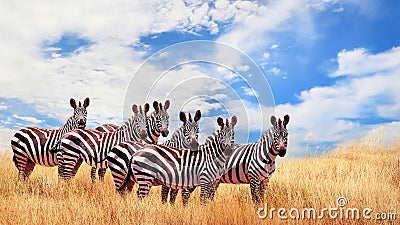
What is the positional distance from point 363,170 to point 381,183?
154 centimetres

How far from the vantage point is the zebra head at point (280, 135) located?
7901mm

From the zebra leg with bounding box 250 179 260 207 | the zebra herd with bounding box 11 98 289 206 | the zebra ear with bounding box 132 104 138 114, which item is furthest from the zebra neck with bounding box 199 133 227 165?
the zebra ear with bounding box 132 104 138 114

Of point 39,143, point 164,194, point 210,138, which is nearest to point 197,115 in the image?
point 210,138

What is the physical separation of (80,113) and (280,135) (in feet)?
18.2

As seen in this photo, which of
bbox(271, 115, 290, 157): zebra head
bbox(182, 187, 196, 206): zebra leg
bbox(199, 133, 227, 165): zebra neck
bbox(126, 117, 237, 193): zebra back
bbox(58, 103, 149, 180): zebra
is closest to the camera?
bbox(271, 115, 290, 157): zebra head

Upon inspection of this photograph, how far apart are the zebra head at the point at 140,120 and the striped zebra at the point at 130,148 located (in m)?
0.35

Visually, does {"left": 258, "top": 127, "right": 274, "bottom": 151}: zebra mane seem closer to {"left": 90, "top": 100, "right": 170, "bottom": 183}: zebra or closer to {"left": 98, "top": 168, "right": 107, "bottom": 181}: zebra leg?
{"left": 90, "top": 100, "right": 170, "bottom": 183}: zebra

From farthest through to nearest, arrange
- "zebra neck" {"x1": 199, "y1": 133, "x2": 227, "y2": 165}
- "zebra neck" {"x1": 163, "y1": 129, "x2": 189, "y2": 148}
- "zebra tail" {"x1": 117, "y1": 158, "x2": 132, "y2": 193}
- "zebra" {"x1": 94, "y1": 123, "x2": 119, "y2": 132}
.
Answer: "zebra" {"x1": 94, "y1": 123, "x2": 119, "y2": 132}, "zebra neck" {"x1": 163, "y1": 129, "x2": 189, "y2": 148}, "zebra tail" {"x1": 117, "y1": 158, "x2": 132, "y2": 193}, "zebra neck" {"x1": 199, "y1": 133, "x2": 227, "y2": 165}

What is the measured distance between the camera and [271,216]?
7895 mm

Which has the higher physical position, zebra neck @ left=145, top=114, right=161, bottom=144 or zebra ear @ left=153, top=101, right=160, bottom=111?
zebra ear @ left=153, top=101, right=160, bottom=111

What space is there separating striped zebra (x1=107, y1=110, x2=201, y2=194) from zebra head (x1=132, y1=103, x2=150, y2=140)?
348 millimetres

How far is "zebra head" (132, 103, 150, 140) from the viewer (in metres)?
9.33

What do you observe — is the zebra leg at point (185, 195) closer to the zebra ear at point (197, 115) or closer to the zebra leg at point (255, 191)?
the zebra leg at point (255, 191)

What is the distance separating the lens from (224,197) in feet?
30.4
